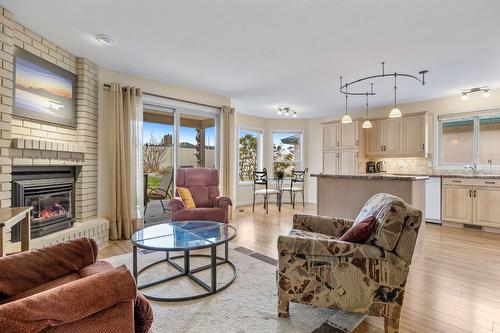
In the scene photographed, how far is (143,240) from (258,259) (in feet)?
4.47

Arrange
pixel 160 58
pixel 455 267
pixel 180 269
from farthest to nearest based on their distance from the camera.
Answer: pixel 160 58
pixel 455 267
pixel 180 269

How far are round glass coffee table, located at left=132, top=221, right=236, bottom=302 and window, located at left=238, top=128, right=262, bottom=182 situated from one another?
4.41 meters

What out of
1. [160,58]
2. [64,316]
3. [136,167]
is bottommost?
[64,316]

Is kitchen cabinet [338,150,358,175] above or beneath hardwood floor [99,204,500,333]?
above

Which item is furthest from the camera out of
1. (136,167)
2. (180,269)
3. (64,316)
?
(136,167)

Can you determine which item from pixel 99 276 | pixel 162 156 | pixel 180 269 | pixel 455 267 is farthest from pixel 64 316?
pixel 162 156

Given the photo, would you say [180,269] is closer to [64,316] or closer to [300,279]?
[300,279]

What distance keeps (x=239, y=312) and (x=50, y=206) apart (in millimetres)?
2741

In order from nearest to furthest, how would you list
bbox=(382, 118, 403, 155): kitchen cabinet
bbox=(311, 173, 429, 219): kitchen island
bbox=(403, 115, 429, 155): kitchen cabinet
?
bbox=(311, 173, 429, 219): kitchen island
bbox=(403, 115, 429, 155): kitchen cabinet
bbox=(382, 118, 403, 155): kitchen cabinet

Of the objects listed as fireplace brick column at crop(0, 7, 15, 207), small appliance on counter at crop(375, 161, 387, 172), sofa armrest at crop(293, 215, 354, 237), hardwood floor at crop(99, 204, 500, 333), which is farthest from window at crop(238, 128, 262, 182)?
fireplace brick column at crop(0, 7, 15, 207)

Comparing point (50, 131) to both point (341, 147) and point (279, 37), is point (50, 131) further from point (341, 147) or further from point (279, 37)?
point (341, 147)

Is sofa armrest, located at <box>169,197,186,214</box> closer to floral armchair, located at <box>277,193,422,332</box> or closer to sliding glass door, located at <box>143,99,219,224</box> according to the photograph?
sliding glass door, located at <box>143,99,219,224</box>

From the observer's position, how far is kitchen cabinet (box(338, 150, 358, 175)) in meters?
6.14

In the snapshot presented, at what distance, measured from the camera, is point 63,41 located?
307 centimetres
